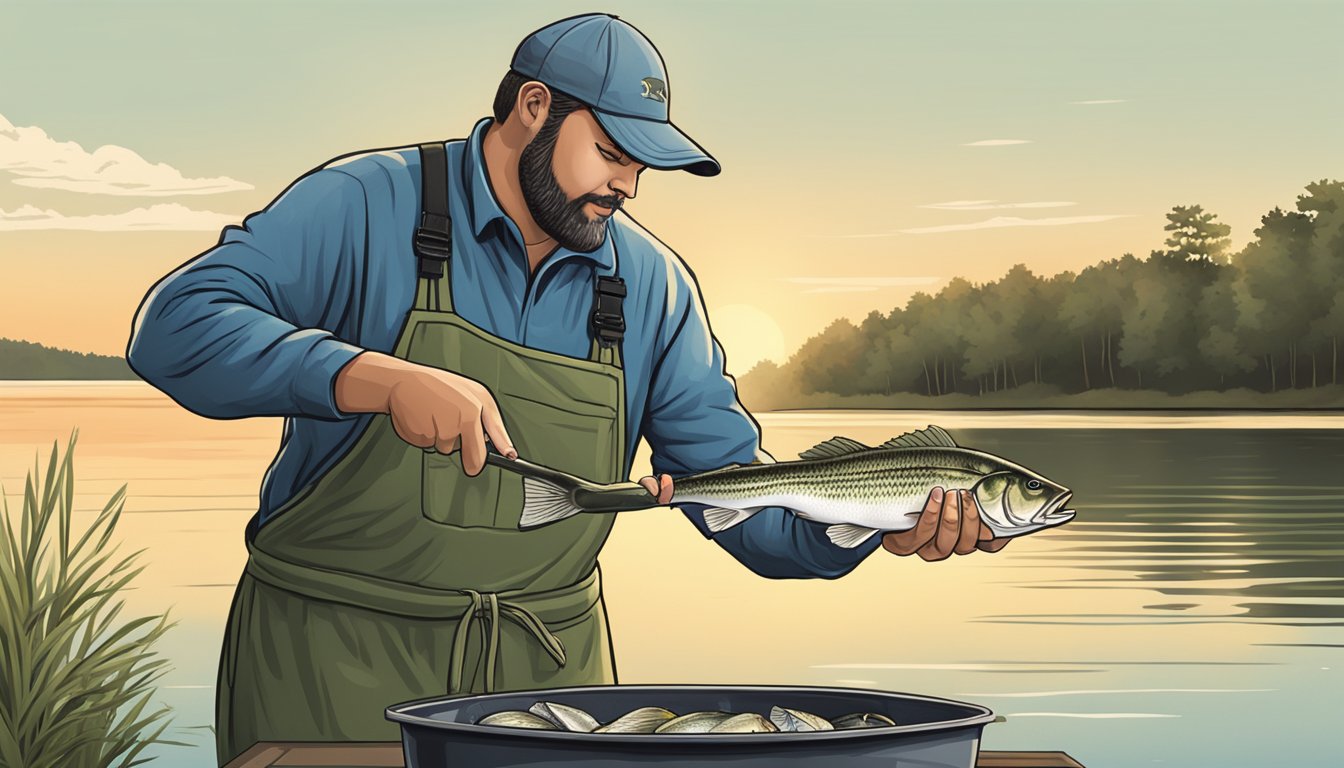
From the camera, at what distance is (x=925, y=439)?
3.58 metres

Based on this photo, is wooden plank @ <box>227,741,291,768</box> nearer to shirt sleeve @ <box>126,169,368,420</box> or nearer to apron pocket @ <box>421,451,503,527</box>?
shirt sleeve @ <box>126,169,368,420</box>

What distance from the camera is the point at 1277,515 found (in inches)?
1292

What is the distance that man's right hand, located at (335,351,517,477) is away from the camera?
3.06m

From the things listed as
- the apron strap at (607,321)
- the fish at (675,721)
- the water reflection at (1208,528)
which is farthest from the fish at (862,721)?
the water reflection at (1208,528)

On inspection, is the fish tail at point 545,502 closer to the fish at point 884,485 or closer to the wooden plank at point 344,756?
the fish at point 884,485

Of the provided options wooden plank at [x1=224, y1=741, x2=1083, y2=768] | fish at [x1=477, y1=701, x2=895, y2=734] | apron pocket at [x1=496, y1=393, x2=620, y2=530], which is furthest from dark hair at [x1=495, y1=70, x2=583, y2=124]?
fish at [x1=477, y1=701, x2=895, y2=734]

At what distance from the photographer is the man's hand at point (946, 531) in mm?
3643

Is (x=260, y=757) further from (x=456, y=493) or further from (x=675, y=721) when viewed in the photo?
(x=456, y=493)

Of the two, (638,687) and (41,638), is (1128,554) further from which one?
(638,687)

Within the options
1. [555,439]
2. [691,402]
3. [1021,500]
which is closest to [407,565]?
[555,439]

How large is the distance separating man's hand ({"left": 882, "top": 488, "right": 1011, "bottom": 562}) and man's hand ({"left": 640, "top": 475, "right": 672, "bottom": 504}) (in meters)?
0.60

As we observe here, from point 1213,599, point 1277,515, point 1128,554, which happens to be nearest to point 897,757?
point 1213,599

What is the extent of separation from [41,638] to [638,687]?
4867 millimetres

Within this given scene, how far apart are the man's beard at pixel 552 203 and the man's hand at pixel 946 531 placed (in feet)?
3.63
